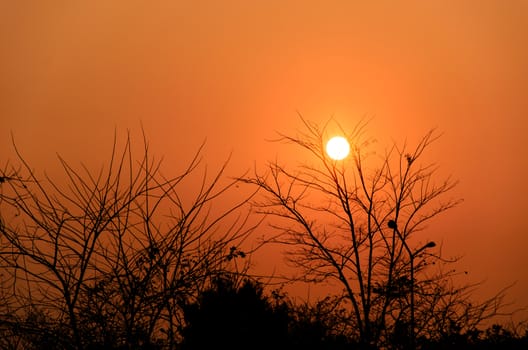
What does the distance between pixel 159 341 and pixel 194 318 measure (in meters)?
0.74

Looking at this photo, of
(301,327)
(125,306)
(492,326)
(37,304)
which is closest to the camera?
(125,306)

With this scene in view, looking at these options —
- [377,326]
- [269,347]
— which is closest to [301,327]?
[377,326]

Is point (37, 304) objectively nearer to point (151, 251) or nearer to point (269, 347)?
point (151, 251)

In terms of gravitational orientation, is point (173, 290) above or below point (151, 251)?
below

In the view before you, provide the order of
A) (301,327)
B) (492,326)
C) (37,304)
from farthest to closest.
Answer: (492,326), (301,327), (37,304)

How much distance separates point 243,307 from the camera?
9242 millimetres

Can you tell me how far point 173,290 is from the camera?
20.2 feet

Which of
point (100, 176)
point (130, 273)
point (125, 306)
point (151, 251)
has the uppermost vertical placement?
point (100, 176)

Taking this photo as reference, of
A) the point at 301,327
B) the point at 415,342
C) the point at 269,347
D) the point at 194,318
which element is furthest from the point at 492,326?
the point at 194,318

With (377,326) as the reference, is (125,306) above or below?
below

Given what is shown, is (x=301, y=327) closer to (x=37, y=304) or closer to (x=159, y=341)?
(x=159, y=341)

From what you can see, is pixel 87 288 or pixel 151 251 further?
pixel 151 251

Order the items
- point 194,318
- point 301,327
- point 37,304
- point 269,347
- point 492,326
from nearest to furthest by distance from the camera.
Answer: point 37,304 → point 194,318 → point 269,347 → point 301,327 → point 492,326

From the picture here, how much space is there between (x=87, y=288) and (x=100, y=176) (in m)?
1.54
